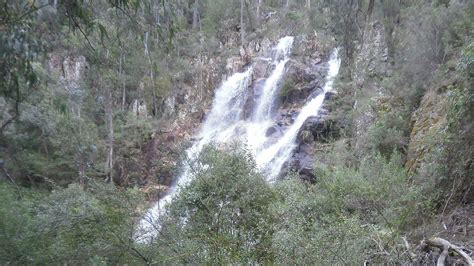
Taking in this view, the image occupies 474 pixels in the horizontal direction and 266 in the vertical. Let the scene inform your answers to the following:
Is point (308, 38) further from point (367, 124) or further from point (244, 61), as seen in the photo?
point (367, 124)

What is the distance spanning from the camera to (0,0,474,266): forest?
13.2 ft

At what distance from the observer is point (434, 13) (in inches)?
484

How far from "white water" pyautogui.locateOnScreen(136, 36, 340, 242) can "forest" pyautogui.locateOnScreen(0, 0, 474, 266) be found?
0.11m

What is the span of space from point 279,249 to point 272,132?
13503 millimetres

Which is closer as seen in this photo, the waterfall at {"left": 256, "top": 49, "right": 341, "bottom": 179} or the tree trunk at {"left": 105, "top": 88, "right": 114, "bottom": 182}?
the waterfall at {"left": 256, "top": 49, "right": 341, "bottom": 179}

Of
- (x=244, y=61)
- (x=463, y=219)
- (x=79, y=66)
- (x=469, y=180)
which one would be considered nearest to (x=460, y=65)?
(x=469, y=180)

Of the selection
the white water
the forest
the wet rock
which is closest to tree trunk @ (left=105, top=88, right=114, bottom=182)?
the forest

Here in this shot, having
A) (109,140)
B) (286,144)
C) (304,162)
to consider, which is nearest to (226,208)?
(304,162)

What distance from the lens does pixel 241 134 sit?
19969 mm

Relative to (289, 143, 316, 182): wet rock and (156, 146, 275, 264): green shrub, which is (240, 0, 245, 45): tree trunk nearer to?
(289, 143, 316, 182): wet rock

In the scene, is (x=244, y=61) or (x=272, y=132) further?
(x=244, y=61)

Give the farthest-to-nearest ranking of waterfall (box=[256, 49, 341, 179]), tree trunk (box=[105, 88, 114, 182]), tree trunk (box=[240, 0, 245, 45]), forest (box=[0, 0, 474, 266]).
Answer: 1. tree trunk (box=[240, 0, 245, 45])
2. tree trunk (box=[105, 88, 114, 182])
3. waterfall (box=[256, 49, 341, 179])
4. forest (box=[0, 0, 474, 266])

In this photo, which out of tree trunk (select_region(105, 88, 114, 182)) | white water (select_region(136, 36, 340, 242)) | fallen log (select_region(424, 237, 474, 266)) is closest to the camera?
fallen log (select_region(424, 237, 474, 266))

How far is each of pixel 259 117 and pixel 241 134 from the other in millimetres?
1556
